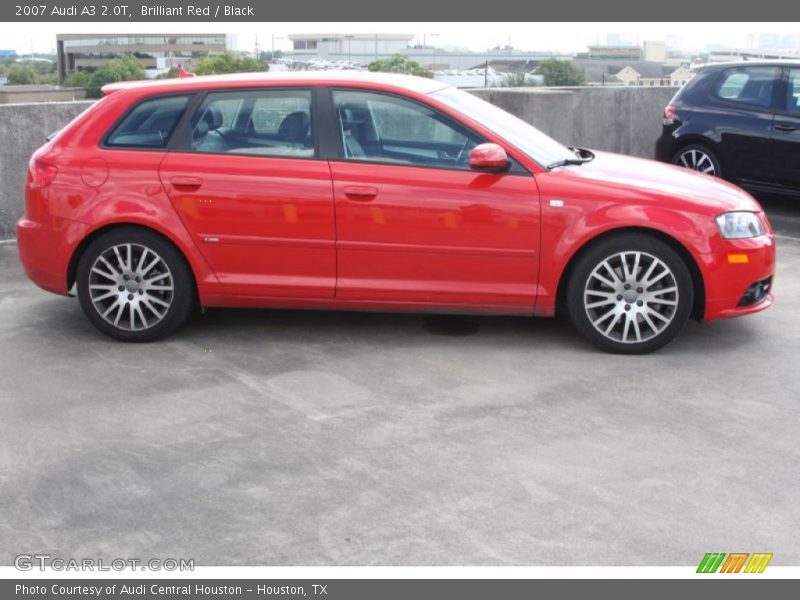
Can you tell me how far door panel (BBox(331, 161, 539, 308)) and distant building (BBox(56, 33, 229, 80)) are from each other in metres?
4.76

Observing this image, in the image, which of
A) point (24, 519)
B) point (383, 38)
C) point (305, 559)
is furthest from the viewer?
point (383, 38)

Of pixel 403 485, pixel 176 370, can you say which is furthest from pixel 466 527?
pixel 176 370

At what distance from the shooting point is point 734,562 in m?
3.93

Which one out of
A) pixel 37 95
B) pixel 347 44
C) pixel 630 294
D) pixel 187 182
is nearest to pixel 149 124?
pixel 187 182

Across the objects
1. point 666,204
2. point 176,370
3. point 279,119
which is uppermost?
point 279,119

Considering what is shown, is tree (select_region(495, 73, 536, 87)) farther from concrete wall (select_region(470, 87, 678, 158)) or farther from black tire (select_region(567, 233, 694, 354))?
black tire (select_region(567, 233, 694, 354))

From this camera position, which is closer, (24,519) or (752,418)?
(24,519)

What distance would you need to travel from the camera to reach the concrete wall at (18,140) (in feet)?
31.5

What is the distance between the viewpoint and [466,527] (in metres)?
4.18

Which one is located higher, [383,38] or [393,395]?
[383,38]

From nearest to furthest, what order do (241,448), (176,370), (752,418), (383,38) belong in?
(241,448)
(752,418)
(176,370)
(383,38)

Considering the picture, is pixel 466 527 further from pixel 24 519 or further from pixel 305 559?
pixel 24 519

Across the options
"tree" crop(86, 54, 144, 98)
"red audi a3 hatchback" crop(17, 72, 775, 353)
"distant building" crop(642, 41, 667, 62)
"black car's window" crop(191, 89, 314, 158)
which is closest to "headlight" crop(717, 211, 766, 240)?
"red audi a3 hatchback" crop(17, 72, 775, 353)

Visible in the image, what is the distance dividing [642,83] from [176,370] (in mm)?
10351
